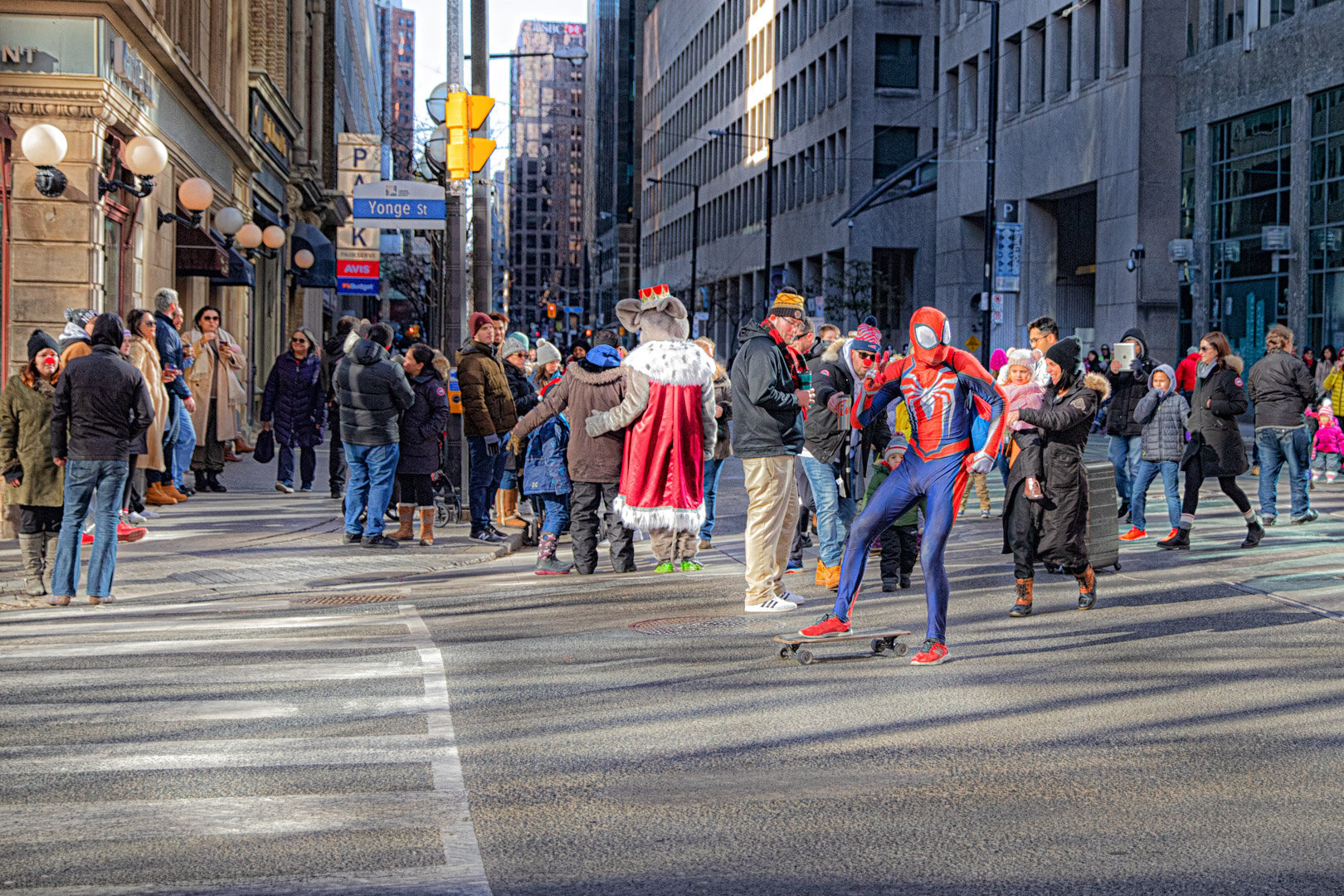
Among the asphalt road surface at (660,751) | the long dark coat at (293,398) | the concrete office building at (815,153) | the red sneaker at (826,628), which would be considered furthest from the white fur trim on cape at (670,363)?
the concrete office building at (815,153)

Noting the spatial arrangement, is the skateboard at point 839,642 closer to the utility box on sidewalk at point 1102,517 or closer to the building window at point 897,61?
the utility box on sidewalk at point 1102,517

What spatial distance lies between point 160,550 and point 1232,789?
388 inches

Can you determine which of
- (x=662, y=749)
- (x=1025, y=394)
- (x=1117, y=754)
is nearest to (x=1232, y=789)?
(x=1117, y=754)

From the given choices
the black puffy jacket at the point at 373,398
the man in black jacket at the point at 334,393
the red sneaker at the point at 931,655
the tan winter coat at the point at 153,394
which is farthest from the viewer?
the man in black jacket at the point at 334,393

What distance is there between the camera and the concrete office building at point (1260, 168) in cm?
3353

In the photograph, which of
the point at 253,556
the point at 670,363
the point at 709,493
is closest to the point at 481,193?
the point at 709,493

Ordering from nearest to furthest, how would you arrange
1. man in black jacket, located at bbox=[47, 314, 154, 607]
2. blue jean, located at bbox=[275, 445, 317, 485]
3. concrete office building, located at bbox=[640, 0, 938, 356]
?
man in black jacket, located at bbox=[47, 314, 154, 607] → blue jean, located at bbox=[275, 445, 317, 485] → concrete office building, located at bbox=[640, 0, 938, 356]

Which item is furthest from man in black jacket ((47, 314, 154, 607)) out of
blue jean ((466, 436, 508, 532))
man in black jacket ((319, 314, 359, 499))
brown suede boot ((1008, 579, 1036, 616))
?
man in black jacket ((319, 314, 359, 499))

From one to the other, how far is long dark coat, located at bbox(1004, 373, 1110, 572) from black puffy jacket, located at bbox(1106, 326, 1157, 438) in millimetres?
4129

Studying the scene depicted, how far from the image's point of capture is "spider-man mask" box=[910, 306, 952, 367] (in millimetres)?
8789

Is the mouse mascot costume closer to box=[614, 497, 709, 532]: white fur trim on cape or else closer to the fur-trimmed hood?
box=[614, 497, 709, 532]: white fur trim on cape

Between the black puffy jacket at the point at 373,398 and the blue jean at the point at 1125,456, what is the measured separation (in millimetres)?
6532

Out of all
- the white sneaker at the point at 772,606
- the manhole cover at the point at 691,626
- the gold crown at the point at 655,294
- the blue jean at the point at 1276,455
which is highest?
the gold crown at the point at 655,294

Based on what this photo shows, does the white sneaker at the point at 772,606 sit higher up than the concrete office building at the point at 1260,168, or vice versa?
the concrete office building at the point at 1260,168
